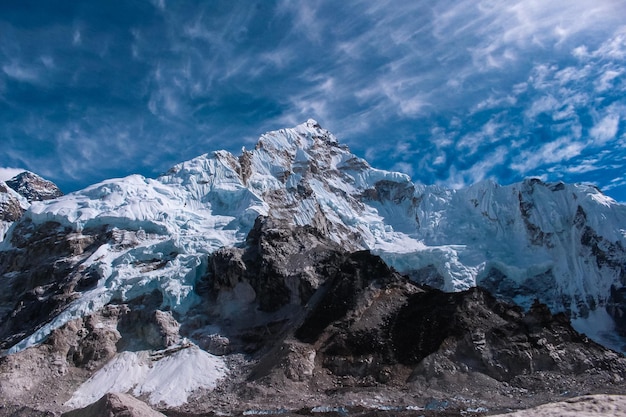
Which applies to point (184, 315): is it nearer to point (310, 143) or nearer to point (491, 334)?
point (491, 334)

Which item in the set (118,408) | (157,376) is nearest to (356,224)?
(157,376)

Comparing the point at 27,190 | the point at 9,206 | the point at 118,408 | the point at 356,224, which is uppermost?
the point at 27,190

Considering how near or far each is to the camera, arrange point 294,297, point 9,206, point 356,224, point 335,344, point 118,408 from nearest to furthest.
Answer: point 118,408 < point 335,344 < point 294,297 < point 356,224 < point 9,206

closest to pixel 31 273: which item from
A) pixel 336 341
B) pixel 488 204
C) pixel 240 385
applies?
pixel 240 385

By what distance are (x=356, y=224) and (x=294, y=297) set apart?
5810 centimetres

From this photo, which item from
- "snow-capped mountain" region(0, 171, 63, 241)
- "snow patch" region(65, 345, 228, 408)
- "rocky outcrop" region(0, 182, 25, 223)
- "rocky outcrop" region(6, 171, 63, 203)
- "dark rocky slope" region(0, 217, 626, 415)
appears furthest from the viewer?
"rocky outcrop" region(6, 171, 63, 203)

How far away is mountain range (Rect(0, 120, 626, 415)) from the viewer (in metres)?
56.1

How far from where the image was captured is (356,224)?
13125 centimetres

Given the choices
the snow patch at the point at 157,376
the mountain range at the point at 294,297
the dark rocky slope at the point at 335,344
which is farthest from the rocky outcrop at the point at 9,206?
the snow patch at the point at 157,376

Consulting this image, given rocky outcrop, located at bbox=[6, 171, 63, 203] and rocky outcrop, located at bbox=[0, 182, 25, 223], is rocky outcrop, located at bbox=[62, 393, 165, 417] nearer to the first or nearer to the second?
rocky outcrop, located at bbox=[0, 182, 25, 223]

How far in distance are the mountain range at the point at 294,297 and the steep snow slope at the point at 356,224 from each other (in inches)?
16.2

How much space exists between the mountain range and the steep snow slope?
0.41 meters

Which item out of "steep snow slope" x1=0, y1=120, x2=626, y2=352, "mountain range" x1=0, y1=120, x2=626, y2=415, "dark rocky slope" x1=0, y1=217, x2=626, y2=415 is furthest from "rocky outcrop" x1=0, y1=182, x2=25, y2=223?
"dark rocky slope" x1=0, y1=217, x2=626, y2=415

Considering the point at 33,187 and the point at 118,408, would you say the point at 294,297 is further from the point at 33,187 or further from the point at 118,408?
the point at 33,187
